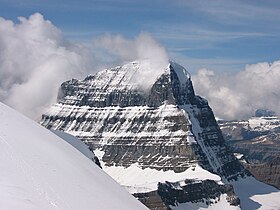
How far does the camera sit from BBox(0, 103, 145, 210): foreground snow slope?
1227 inches

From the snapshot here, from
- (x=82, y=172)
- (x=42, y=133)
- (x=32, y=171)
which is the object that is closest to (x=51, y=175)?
(x=32, y=171)

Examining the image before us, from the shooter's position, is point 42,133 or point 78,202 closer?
point 78,202

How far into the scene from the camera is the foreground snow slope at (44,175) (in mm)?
31172

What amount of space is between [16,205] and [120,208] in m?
8.33

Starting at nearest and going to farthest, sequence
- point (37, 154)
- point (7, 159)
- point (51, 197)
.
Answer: point (51, 197) → point (7, 159) → point (37, 154)

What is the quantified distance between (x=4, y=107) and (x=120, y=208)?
1221 centimetres

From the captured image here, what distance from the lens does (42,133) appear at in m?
42.1

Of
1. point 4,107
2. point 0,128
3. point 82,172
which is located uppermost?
point 4,107

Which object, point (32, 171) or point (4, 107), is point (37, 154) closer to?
point (32, 171)

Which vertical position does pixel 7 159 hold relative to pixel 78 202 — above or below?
above

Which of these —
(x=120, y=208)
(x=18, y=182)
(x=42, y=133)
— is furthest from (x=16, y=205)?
(x=42, y=133)

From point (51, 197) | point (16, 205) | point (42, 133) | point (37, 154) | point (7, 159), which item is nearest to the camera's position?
point (16, 205)

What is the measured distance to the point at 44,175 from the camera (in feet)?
112

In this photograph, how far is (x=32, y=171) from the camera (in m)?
33.9
